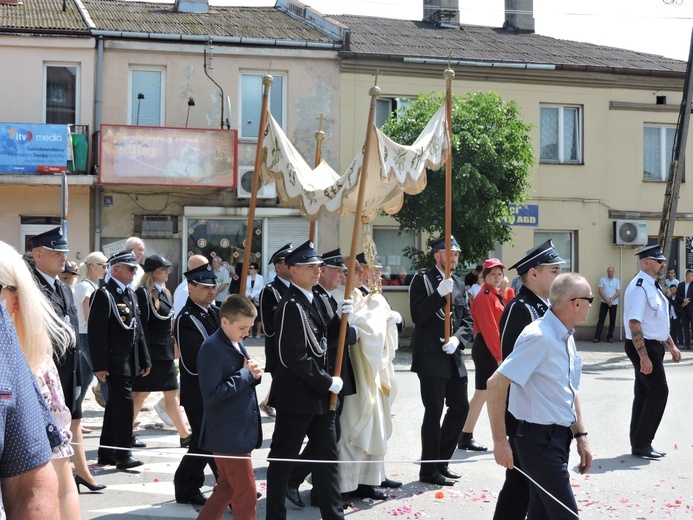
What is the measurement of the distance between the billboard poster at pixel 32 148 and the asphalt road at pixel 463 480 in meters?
11.3

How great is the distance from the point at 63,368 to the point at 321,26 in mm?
19693

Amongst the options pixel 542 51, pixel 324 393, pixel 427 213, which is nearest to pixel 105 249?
pixel 427 213

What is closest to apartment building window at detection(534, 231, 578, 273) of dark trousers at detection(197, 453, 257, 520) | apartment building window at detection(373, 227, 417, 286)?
apartment building window at detection(373, 227, 417, 286)

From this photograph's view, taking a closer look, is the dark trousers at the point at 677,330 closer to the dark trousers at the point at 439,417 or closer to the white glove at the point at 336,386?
the dark trousers at the point at 439,417

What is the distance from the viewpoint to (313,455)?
6.23 metres

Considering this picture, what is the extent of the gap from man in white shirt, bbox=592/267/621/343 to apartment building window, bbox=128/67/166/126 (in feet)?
41.2

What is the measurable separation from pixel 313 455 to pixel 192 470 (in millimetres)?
1275

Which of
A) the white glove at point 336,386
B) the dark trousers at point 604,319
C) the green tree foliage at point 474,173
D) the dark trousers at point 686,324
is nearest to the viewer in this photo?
the white glove at point 336,386

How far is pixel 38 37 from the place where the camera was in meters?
22.3

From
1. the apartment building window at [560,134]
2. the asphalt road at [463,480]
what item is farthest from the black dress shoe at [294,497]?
the apartment building window at [560,134]

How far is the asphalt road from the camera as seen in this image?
22.8 feet

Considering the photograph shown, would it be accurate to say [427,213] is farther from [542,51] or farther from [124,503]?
[124,503]

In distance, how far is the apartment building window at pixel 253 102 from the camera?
23.7 metres

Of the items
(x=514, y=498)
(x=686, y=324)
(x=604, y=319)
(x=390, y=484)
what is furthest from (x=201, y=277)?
(x=604, y=319)
